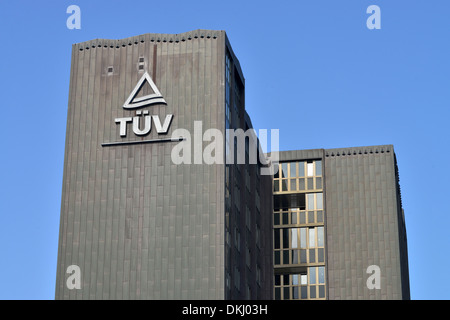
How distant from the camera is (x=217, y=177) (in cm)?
8281

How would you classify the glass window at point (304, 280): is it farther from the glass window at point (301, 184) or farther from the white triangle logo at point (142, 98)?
the white triangle logo at point (142, 98)

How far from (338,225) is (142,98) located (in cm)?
3817

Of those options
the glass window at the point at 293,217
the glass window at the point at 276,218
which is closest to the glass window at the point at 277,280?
the glass window at the point at 276,218

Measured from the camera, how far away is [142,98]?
86.6 metres

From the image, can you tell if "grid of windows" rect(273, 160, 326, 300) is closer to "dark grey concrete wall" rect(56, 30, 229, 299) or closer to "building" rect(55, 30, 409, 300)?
"building" rect(55, 30, 409, 300)

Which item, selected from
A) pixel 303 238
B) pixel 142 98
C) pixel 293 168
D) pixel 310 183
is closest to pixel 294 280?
pixel 303 238

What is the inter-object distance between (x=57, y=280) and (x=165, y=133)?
1734 cm

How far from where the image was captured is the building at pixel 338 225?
11062 cm

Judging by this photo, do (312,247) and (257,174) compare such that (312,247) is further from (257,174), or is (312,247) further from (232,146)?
(232,146)

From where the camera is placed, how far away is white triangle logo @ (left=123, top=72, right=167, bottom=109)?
86312mm

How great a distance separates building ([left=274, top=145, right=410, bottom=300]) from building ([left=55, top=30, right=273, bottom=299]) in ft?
73.9

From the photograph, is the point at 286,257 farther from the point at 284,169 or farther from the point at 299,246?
the point at 284,169

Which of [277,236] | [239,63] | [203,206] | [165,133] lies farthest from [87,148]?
[277,236]

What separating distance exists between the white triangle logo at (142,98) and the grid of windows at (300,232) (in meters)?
33.3
